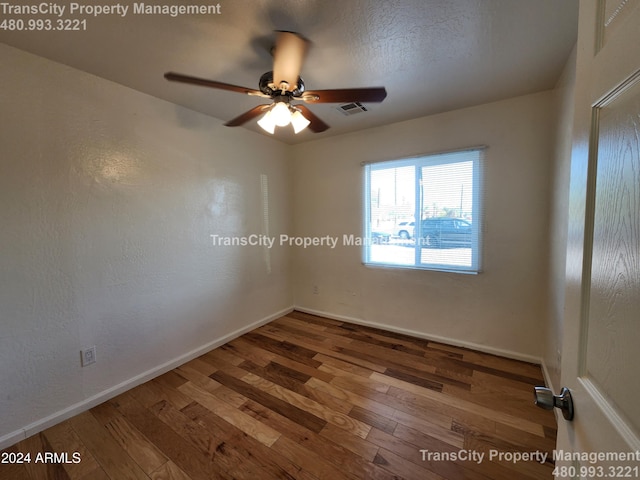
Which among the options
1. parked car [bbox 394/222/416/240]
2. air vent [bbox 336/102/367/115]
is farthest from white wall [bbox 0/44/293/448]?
parked car [bbox 394/222/416/240]

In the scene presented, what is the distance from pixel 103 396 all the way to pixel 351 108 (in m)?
3.18

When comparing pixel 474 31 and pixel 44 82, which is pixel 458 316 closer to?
pixel 474 31

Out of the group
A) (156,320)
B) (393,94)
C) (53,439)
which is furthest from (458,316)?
(53,439)

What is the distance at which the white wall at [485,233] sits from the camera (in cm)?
222

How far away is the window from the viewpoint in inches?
97.3

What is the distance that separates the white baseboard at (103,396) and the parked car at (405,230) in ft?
7.27

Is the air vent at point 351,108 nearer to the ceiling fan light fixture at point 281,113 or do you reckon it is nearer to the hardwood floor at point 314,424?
the ceiling fan light fixture at point 281,113

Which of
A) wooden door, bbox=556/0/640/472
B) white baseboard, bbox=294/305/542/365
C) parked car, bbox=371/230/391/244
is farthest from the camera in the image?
parked car, bbox=371/230/391/244

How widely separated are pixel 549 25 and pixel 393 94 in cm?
102

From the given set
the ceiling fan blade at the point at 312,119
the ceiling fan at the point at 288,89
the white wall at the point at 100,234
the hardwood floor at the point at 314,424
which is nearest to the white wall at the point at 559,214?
the hardwood floor at the point at 314,424

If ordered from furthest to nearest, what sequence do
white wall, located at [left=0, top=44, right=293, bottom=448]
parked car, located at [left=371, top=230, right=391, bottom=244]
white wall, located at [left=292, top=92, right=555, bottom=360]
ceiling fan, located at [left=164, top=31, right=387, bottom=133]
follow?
parked car, located at [left=371, top=230, right=391, bottom=244]
white wall, located at [left=292, top=92, right=555, bottom=360]
white wall, located at [left=0, top=44, right=293, bottom=448]
ceiling fan, located at [left=164, top=31, right=387, bottom=133]

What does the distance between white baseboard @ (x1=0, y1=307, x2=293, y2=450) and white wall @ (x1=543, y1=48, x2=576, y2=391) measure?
294cm

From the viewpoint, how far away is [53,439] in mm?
1573

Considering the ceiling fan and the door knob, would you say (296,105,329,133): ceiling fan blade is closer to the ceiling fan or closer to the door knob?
the ceiling fan
